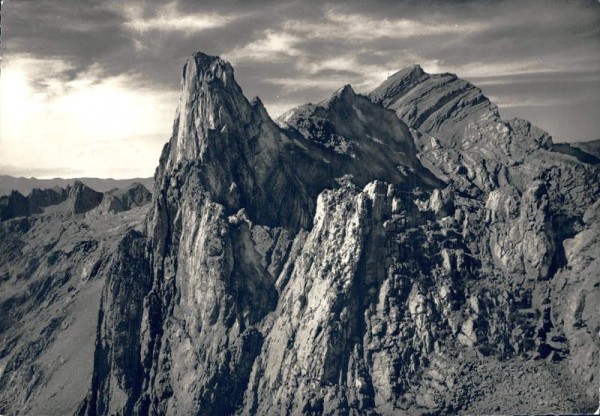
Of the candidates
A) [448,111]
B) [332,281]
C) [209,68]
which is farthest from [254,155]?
[448,111]

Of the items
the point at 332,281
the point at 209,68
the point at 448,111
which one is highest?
the point at 209,68

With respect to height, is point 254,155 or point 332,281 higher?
point 254,155

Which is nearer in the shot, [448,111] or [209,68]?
[209,68]

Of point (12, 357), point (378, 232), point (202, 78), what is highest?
point (202, 78)

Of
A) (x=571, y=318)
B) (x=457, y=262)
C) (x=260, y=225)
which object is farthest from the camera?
(x=260, y=225)

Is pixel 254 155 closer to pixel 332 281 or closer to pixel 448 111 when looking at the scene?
pixel 332 281

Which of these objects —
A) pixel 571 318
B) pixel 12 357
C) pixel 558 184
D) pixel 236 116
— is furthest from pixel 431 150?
pixel 12 357

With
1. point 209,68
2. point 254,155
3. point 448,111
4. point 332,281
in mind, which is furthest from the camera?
point 448,111

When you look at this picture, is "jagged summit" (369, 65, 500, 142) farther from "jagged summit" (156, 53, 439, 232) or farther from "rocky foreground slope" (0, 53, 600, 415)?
"jagged summit" (156, 53, 439, 232)

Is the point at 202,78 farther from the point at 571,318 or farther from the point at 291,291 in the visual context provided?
the point at 571,318

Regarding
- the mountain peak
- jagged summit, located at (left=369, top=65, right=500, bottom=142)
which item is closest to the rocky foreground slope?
the mountain peak
